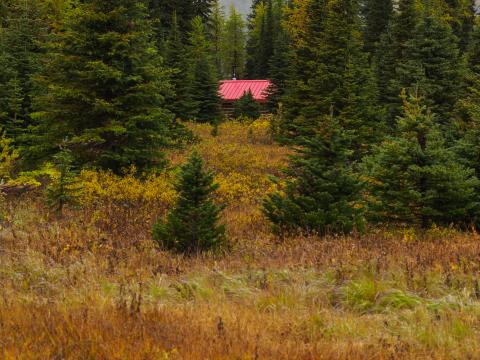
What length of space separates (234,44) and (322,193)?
6767cm

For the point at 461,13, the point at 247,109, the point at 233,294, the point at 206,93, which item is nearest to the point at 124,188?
the point at 233,294

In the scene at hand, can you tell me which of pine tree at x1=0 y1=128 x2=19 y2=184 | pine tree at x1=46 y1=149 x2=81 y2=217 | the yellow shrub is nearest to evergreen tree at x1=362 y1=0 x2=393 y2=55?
the yellow shrub

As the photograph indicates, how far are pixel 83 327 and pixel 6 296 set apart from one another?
186 cm

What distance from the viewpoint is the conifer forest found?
433 centimetres

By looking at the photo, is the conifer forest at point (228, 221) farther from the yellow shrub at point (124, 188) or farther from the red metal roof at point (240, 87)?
the red metal roof at point (240, 87)

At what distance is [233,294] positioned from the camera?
6.11m

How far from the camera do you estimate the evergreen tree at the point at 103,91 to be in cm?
1535

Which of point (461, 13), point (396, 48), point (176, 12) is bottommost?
point (396, 48)

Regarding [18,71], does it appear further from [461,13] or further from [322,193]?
[461,13]

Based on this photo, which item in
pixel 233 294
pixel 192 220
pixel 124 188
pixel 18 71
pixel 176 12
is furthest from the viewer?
pixel 176 12

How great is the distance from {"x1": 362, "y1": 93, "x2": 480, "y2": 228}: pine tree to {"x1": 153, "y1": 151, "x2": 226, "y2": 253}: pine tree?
4.84 meters

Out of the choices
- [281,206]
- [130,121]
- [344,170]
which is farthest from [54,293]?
[130,121]

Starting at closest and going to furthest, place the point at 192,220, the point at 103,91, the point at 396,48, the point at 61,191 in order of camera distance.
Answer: the point at 192,220 < the point at 61,191 < the point at 103,91 < the point at 396,48

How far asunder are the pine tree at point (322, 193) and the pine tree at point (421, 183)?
44.6 inches
